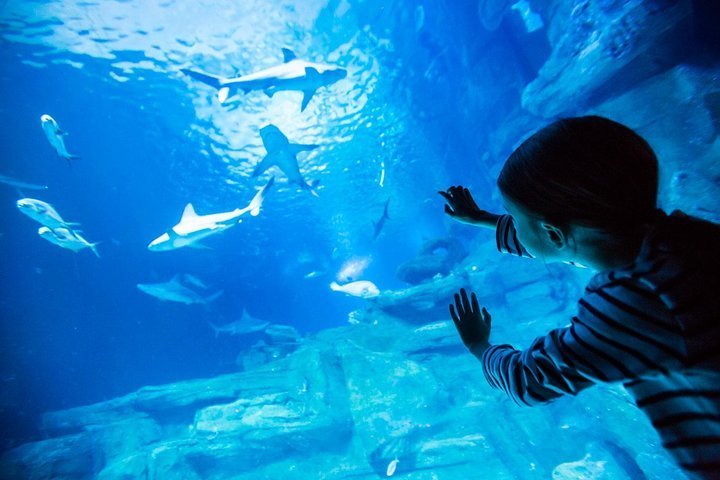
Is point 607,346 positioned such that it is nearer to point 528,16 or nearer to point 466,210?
point 466,210

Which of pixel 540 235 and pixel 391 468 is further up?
pixel 540 235

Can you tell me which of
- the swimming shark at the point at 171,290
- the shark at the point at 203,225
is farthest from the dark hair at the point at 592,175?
the swimming shark at the point at 171,290

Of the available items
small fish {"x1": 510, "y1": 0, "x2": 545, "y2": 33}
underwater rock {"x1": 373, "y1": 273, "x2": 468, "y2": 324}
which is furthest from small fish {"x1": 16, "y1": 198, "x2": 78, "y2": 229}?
small fish {"x1": 510, "y1": 0, "x2": 545, "y2": 33}

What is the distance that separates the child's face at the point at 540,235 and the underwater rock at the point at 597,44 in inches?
314

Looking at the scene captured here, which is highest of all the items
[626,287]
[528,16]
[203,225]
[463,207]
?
[203,225]

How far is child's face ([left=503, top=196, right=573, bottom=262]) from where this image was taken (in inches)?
46.4

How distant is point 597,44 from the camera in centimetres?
735

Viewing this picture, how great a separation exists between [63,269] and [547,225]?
2641 centimetres

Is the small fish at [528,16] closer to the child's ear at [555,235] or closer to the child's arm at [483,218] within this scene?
the child's arm at [483,218]

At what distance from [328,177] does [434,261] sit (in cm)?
734

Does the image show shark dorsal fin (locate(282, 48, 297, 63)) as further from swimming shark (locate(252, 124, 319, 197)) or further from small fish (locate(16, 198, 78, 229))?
small fish (locate(16, 198, 78, 229))

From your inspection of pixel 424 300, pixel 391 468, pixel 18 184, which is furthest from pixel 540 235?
pixel 18 184

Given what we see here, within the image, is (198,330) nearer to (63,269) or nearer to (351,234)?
(63,269)

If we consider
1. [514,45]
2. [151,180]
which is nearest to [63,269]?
[151,180]
